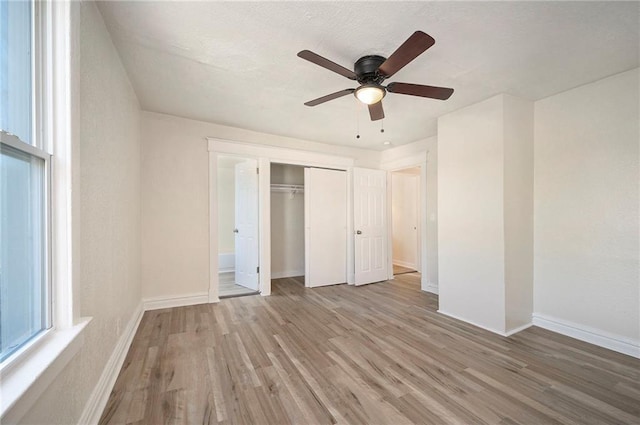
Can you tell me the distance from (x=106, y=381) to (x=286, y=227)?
3.80 metres

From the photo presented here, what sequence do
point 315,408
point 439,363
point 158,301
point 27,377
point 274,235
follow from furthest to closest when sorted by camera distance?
point 274,235
point 158,301
point 439,363
point 315,408
point 27,377

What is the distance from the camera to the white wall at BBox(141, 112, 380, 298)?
3295 mm

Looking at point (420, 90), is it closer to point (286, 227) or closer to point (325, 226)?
point (325, 226)

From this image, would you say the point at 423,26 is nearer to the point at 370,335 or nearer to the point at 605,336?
the point at 370,335

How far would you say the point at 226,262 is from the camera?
18.8ft

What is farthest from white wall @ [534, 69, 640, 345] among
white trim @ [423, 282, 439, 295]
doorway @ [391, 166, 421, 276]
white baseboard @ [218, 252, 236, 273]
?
white baseboard @ [218, 252, 236, 273]

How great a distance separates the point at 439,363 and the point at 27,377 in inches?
97.0

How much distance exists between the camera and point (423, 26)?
1744mm

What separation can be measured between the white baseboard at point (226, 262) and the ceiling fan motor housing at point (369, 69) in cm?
478

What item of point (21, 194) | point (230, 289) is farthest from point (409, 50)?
point (230, 289)

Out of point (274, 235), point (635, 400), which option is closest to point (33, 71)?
point (635, 400)

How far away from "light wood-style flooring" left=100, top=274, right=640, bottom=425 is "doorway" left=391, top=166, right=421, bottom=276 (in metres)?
3.11

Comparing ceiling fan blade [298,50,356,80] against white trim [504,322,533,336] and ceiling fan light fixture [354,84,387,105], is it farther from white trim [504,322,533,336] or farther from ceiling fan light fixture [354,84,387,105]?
white trim [504,322,533,336]

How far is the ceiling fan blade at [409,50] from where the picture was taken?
4.73ft
